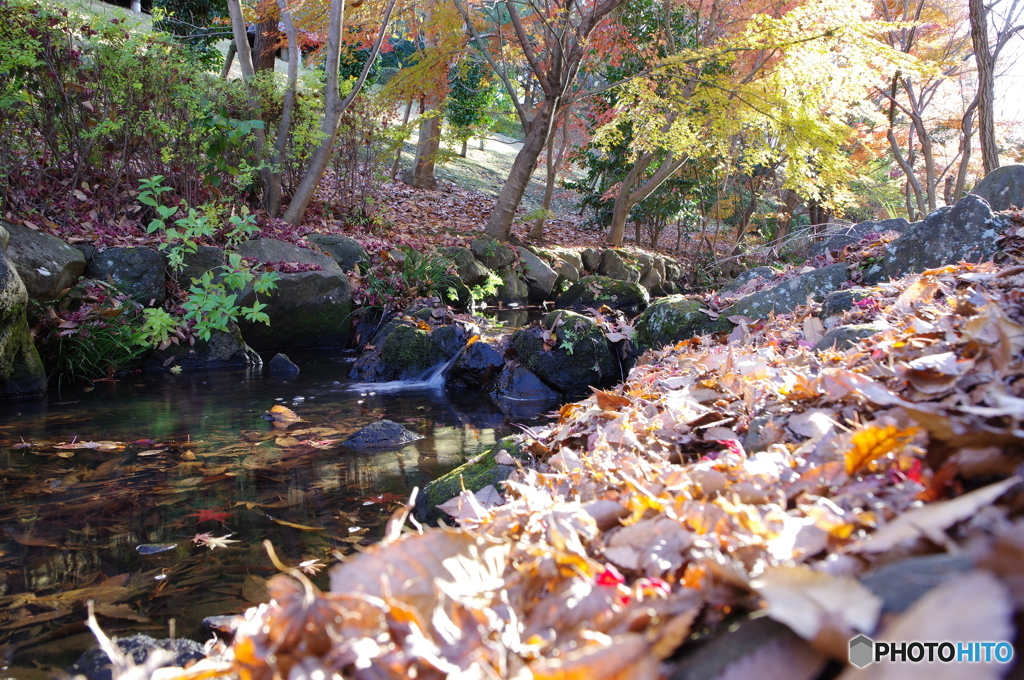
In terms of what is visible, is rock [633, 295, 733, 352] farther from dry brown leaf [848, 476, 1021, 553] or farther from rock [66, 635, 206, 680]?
dry brown leaf [848, 476, 1021, 553]

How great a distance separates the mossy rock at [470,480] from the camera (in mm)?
2758

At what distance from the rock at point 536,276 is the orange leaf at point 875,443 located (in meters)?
10.5

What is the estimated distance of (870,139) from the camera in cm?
1532

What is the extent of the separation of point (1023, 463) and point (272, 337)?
24.9 ft

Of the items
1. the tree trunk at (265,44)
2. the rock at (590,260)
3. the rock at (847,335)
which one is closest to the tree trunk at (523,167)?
the rock at (590,260)

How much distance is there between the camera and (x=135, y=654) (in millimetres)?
1796

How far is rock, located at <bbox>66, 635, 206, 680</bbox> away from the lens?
70.7 inches

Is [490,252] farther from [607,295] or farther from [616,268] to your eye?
[616,268]

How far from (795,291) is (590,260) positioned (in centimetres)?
828

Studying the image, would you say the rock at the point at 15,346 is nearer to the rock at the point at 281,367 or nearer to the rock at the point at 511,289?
the rock at the point at 281,367

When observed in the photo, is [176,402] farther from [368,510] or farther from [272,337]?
[368,510]

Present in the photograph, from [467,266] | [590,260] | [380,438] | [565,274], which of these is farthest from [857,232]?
[590,260]

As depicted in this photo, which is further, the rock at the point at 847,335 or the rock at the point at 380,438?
the rock at the point at 380,438

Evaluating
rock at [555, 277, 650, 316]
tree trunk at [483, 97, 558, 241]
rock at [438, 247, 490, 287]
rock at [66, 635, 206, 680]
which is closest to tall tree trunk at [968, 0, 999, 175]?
rock at [555, 277, 650, 316]
